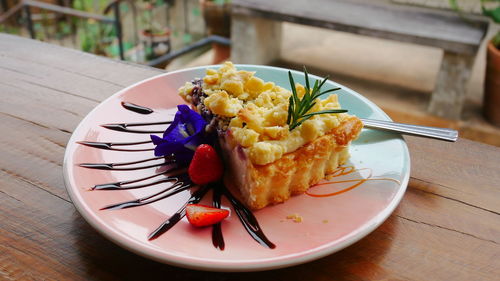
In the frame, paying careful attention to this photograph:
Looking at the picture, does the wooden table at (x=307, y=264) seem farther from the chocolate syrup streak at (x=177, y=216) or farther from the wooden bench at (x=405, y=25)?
the wooden bench at (x=405, y=25)

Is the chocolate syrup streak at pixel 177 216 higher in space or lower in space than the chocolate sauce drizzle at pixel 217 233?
higher

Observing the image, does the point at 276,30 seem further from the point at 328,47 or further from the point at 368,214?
the point at 368,214

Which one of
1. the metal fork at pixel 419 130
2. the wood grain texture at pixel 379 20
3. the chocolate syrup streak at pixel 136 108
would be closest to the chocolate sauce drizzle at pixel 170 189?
the chocolate syrup streak at pixel 136 108

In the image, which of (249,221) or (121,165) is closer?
(249,221)

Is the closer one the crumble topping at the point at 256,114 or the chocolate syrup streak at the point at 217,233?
the chocolate syrup streak at the point at 217,233

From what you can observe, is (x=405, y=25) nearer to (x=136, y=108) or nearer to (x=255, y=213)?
(x=136, y=108)

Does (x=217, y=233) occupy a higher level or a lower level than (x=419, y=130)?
lower

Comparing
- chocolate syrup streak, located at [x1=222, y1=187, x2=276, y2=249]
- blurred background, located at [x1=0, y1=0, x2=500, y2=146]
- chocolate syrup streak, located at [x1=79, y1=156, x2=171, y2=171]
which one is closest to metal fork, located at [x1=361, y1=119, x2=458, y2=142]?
chocolate syrup streak, located at [x1=222, y1=187, x2=276, y2=249]

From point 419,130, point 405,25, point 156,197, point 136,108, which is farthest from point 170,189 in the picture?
point 405,25
